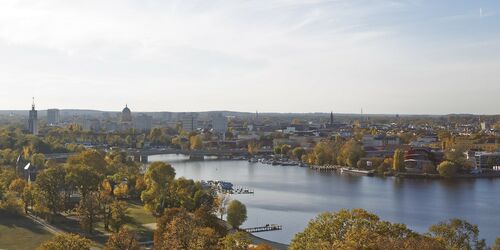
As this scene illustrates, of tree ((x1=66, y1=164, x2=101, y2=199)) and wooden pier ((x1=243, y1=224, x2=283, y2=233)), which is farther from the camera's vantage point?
tree ((x1=66, y1=164, x2=101, y2=199))

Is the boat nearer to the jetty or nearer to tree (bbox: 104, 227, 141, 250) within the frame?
the jetty

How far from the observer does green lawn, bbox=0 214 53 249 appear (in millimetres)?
8469

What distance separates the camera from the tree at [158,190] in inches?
425

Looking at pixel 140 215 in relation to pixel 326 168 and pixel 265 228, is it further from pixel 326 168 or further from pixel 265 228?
pixel 326 168

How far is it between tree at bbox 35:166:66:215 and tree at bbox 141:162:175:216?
54.7 inches

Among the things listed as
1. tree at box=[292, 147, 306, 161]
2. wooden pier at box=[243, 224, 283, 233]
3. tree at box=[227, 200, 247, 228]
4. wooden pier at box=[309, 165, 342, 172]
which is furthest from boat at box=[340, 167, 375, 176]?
tree at box=[227, 200, 247, 228]

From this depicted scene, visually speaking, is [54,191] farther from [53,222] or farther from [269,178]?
[269,178]

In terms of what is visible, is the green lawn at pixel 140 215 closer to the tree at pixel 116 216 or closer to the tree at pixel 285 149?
the tree at pixel 116 216

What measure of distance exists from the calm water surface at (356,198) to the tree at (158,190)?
1.41m

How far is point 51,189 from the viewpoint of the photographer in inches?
418

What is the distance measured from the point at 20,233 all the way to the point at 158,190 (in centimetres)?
273

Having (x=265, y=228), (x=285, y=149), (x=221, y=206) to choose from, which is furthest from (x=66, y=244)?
(x=285, y=149)

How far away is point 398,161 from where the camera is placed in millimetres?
20672

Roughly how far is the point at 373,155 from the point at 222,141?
10.5m
